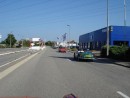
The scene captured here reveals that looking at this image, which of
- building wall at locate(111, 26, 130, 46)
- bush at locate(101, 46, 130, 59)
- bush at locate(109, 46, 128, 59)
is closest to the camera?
bush at locate(101, 46, 130, 59)

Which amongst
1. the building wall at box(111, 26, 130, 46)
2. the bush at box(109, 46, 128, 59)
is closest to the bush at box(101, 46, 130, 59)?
the bush at box(109, 46, 128, 59)

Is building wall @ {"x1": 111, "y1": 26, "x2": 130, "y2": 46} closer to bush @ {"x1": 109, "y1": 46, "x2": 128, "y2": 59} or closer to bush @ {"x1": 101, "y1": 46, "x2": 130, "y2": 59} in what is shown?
bush @ {"x1": 101, "y1": 46, "x2": 130, "y2": 59}

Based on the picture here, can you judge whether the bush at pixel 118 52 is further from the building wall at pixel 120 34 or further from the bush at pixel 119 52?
the building wall at pixel 120 34

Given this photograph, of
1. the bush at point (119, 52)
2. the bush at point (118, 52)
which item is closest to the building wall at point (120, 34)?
the bush at point (119, 52)

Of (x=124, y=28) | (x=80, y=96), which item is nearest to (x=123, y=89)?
(x=80, y=96)

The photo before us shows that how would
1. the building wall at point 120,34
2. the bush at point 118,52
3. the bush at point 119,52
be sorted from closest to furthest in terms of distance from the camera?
1. the bush at point 119,52
2. the bush at point 118,52
3. the building wall at point 120,34

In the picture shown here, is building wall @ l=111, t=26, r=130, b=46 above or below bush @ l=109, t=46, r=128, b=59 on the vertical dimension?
above

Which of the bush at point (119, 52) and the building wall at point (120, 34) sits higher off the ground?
the building wall at point (120, 34)

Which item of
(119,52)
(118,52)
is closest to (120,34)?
(118,52)

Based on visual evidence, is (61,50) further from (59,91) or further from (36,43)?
(59,91)

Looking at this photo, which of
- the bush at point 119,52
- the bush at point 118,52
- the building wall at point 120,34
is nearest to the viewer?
the bush at point 119,52

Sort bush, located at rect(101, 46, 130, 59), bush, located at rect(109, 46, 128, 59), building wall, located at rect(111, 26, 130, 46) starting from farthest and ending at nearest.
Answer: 1. building wall, located at rect(111, 26, 130, 46)
2. bush, located at rect(109, 46, 128, 59)
3. bush, located at rect(101, 46, 130, 59)

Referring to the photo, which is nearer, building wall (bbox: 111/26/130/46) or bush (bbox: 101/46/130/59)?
bush (bbox: 101/46/130/59)

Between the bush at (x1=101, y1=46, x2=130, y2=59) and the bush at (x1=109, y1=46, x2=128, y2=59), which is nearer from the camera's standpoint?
the bush at (x1=101, y1=46, x2=130, y2=59)
